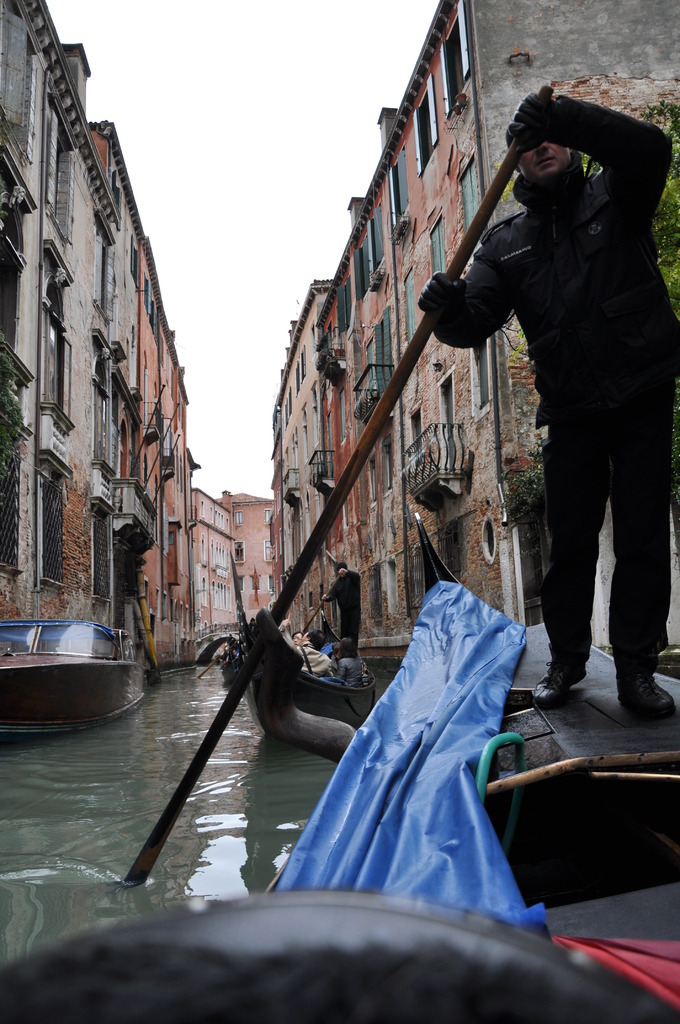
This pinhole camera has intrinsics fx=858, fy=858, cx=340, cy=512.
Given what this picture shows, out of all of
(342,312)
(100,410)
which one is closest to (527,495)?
(100,410)

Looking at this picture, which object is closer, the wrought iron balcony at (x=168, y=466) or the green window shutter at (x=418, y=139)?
the green window shutter at (x=418, y=139)

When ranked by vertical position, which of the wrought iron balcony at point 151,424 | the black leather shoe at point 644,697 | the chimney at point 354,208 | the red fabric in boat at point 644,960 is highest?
the chimney at point 354,208

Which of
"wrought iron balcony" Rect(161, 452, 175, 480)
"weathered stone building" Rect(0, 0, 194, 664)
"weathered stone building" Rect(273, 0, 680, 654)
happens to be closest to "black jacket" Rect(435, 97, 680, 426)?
"weathered stone building" Rect(273, 0, 680, 654)

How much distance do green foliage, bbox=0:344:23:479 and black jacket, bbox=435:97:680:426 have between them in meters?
5.37

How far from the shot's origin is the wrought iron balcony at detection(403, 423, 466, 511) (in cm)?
1102

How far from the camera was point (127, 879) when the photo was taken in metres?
2.68

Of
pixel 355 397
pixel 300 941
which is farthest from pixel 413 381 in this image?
pixel 300 941

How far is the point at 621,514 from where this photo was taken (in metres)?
1.99

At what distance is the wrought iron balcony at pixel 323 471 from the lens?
19.8m

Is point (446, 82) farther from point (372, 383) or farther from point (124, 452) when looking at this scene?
point (124, 452)

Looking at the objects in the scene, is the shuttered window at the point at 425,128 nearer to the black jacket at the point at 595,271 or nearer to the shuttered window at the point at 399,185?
the shuttered window at the point at 399,185

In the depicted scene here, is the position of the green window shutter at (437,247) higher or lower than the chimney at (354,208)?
lower

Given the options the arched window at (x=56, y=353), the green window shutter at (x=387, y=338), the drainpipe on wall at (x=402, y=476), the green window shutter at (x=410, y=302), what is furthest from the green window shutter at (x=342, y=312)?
the arched window at (x=56, y=353)

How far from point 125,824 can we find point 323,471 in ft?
53.9
